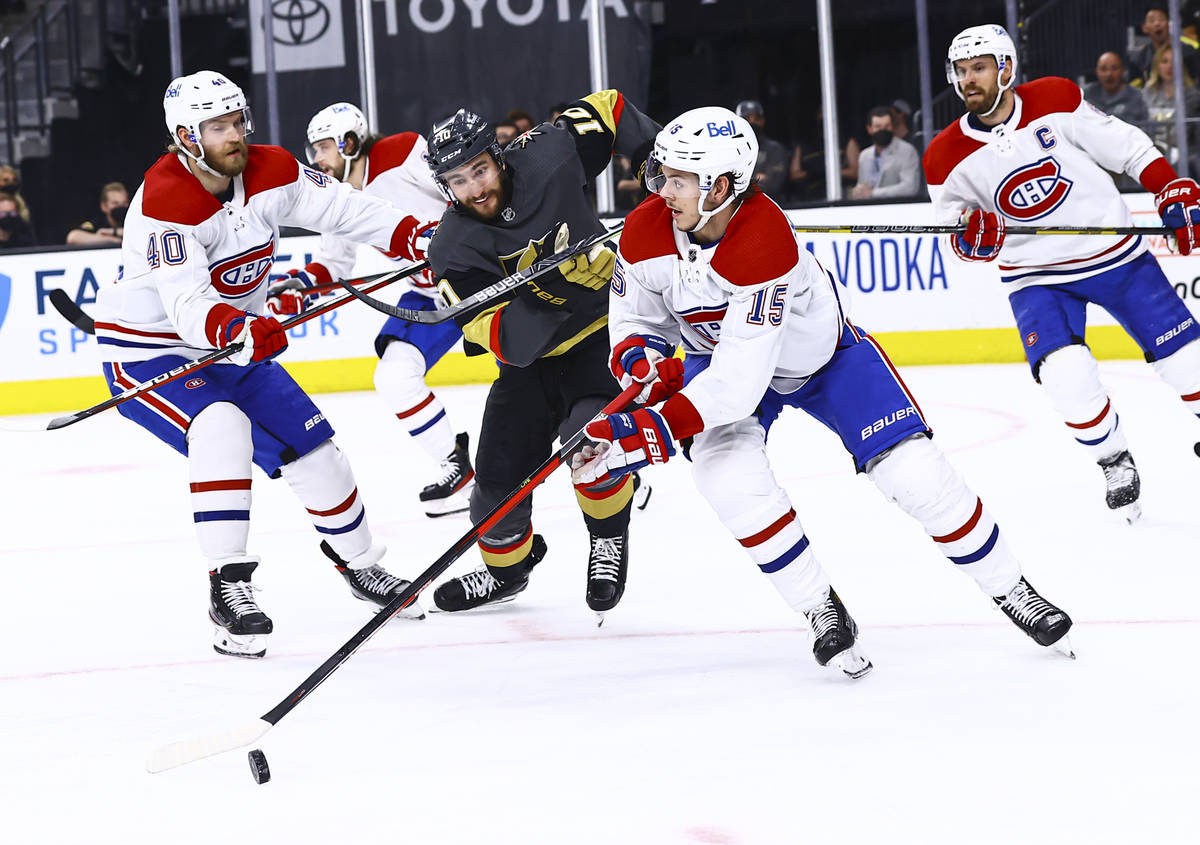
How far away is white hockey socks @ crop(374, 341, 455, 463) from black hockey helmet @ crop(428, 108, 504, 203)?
177cm

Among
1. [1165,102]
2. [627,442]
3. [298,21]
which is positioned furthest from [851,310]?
[627,442]

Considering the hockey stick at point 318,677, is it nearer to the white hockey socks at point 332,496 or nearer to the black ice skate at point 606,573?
the black ice skate at point 606,573

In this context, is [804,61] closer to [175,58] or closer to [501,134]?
[501,134]

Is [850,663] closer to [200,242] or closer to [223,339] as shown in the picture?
[223,339]

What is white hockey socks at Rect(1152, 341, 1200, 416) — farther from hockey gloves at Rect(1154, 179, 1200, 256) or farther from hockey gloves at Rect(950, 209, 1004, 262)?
hockey gloves at Rect(950, 209, 1004, 262)

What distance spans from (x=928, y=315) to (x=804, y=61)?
278 centimetres

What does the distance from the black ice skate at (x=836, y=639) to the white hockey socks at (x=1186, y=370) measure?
163 cm

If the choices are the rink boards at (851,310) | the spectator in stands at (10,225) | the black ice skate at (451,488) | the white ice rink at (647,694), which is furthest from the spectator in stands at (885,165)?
the spectator in stands at (10,225)

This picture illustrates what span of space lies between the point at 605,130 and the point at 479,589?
1092mm

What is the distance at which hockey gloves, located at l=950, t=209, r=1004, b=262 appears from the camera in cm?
389

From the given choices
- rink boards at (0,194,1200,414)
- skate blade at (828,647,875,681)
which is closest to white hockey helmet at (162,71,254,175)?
skate blade at (828,647,875,681)

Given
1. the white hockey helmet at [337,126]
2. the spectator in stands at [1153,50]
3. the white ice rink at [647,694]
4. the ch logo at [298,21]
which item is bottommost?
the white ice rink at [647,694]

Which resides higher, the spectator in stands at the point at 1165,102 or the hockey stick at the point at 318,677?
the spectator in stands at the point at 1165,102

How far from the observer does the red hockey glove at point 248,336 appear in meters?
2.98
